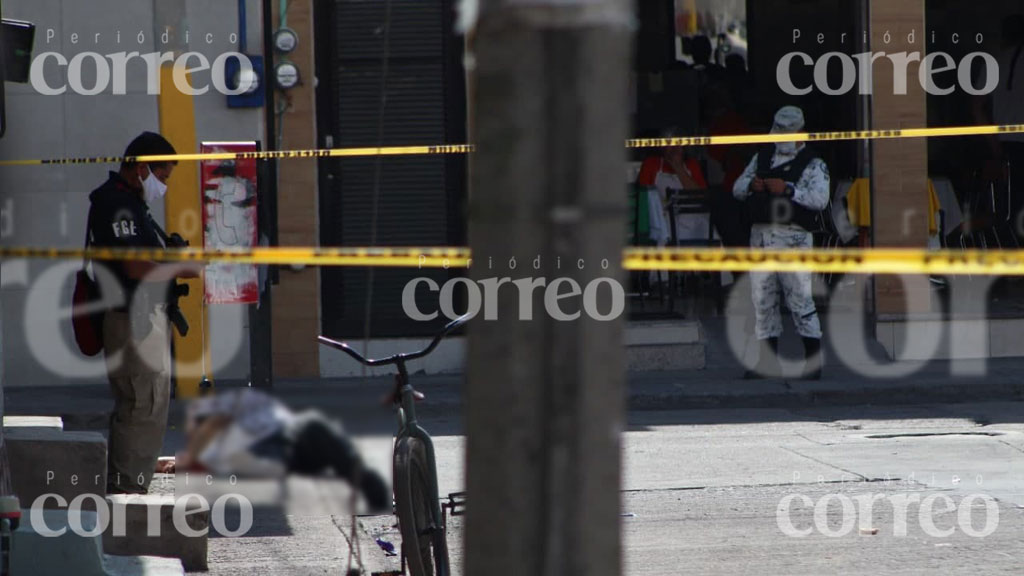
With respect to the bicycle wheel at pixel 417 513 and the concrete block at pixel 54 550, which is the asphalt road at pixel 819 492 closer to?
the bicycle wheel at pixel 417 513

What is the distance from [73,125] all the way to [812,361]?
6398 millimetres

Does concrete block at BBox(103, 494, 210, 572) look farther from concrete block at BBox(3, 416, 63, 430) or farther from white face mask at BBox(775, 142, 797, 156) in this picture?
white face mask at BBox(775, 142, 797, 156)

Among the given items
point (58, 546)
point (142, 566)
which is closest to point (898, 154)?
point (142, 566)

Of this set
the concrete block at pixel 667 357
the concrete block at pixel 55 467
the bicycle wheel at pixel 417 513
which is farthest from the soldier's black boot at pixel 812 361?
the bicycle wheel at pixel 417 513

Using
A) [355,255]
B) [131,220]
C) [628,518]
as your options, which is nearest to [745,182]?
[628,518]

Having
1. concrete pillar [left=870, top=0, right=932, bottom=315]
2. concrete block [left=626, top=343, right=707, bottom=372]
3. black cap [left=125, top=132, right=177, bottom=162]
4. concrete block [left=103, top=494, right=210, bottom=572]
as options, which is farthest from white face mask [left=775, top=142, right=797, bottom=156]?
concrete block [left=103, top=494, right=210, bottom=572]

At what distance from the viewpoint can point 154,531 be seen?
20.6ft

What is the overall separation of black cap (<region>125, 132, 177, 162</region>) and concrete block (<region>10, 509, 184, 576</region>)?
2.37m

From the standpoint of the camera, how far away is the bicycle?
17.4 ft

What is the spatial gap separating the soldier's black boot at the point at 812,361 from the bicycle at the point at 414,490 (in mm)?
7362

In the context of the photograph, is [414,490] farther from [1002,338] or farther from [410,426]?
[1002,338]

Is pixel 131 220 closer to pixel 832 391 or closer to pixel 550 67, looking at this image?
pixel 550 67

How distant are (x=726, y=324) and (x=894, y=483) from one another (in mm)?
6189

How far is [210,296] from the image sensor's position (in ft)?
39.6
